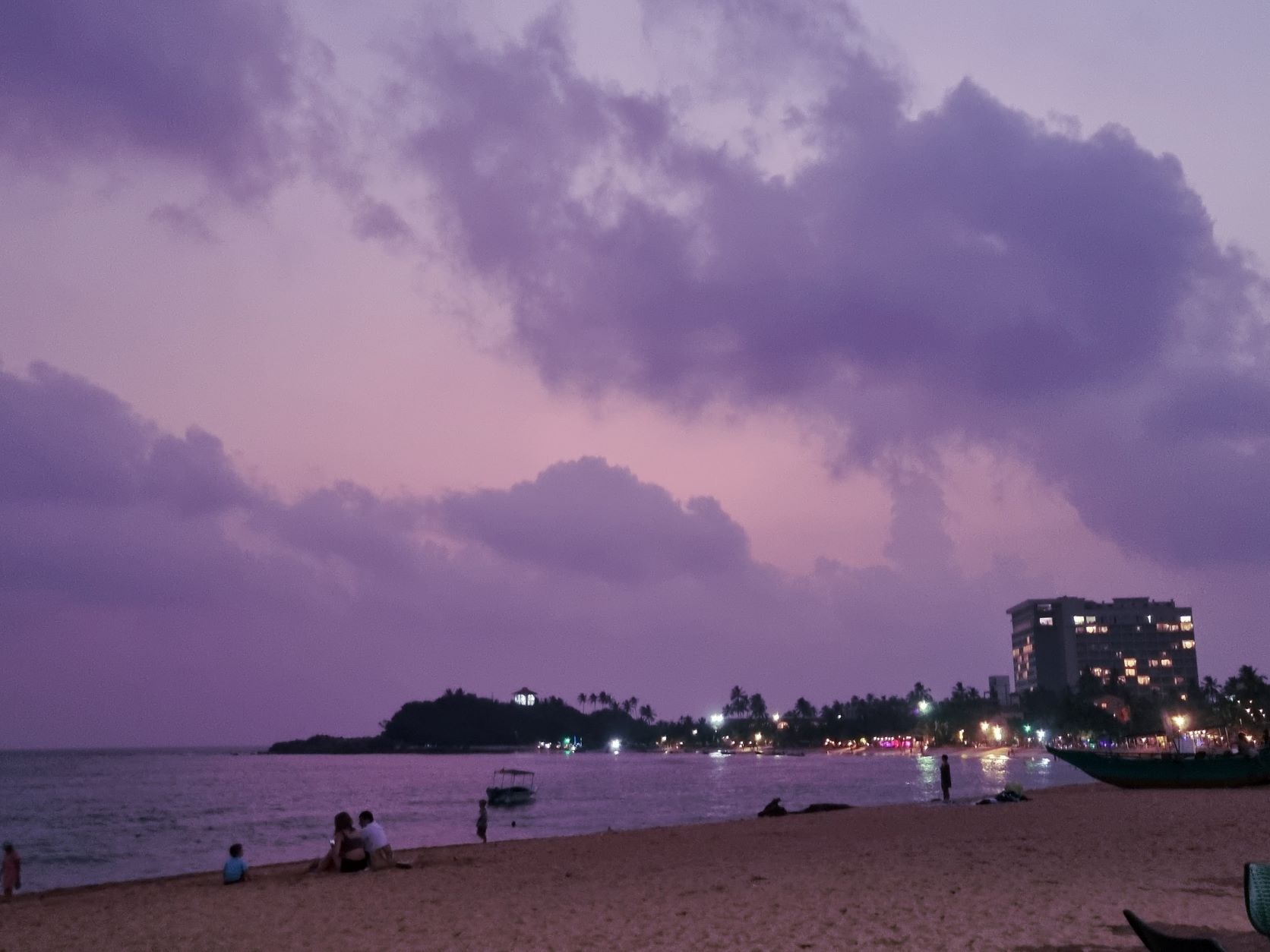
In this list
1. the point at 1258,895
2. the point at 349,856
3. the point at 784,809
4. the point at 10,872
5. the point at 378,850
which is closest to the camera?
the point at 1258,895

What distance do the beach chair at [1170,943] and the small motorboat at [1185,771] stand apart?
3758 cm

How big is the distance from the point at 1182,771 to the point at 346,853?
33519mm

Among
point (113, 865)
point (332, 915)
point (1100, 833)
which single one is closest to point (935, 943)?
point (332, 915)

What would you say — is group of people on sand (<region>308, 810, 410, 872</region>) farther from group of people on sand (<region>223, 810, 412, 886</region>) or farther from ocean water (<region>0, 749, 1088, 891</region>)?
ocean water (<region>0, 749, 1088, 891</region>)

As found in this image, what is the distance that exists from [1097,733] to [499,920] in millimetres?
190952

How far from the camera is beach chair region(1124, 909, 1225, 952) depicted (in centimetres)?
564

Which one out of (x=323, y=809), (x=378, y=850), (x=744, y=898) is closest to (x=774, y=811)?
(x=378, y=850)

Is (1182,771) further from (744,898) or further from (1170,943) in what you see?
(1170,943)

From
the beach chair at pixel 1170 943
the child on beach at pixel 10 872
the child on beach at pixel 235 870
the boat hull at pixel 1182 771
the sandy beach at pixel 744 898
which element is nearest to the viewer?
the beach chair at pixel 1170 943

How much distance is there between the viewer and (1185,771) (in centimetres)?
3953

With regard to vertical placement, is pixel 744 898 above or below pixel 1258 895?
below

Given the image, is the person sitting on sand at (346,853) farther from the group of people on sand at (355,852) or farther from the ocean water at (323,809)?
the ocean water at (323,809)

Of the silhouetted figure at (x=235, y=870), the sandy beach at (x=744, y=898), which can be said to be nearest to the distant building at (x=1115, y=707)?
the sandy beach at (x=744, y=898)

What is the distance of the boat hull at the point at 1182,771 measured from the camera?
37969 mm
